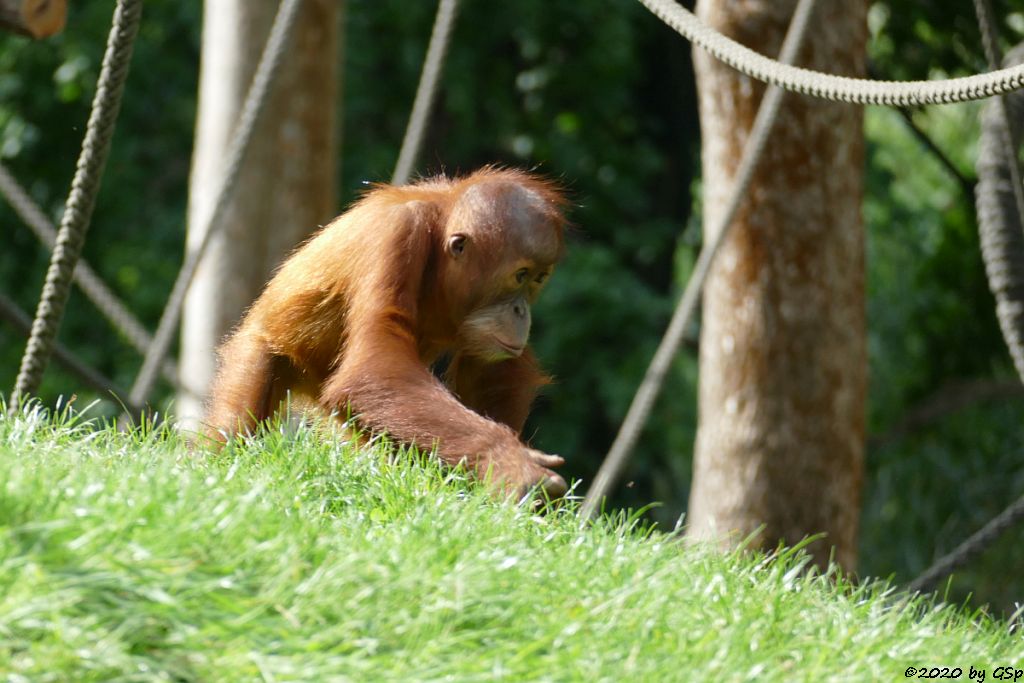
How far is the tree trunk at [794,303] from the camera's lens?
587 cm

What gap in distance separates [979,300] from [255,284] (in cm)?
524

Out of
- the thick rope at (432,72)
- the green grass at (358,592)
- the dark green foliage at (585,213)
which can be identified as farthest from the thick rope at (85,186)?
the dark green foliage at (585,213)

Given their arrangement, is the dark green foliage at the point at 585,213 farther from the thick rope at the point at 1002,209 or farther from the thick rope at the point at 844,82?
the thick rope at the point at 844,82

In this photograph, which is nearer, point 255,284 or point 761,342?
point 761,342

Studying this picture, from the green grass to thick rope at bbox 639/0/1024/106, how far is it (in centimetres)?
117

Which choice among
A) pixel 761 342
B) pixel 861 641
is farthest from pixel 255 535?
pixel 761 342

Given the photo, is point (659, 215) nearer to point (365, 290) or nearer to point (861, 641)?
point (365, 290)

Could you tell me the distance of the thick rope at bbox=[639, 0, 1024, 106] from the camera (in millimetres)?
3400

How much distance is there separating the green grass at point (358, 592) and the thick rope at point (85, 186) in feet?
4.03

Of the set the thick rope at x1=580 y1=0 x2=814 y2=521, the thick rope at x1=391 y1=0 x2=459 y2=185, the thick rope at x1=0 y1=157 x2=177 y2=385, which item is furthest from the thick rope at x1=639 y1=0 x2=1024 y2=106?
the thick rope at x1=0 y1=157 x2=177 y2=385

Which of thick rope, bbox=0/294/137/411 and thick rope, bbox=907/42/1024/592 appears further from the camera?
thick rope, bbox=0/294/137/411

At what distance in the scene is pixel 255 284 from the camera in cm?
768

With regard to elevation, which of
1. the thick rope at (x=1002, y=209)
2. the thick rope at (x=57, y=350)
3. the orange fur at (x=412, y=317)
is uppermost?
the thick rope at (x=1002, y=209)

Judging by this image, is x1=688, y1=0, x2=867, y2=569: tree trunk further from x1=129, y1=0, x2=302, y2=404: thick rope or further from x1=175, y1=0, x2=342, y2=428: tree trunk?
x1=175, y1=0, x2=342, y2=428: tree trunk
